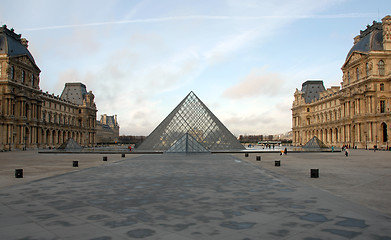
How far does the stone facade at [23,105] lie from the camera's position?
45531mm

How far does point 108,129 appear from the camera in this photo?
5246 inches

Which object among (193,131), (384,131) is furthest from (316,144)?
(193,131)

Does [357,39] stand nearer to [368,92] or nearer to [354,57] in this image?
[354,57]

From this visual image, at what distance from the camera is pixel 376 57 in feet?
155

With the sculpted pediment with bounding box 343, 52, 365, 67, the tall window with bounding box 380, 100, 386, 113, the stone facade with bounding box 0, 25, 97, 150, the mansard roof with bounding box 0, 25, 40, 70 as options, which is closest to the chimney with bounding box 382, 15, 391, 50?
the sculpted pediment with bounding box 343, 52, 365, 67

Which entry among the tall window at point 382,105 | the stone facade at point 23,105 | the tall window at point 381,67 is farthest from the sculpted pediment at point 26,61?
the tall window at point 382,105

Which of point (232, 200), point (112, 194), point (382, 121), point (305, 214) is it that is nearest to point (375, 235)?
point (305, 214)

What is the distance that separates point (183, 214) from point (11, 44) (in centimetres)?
5558

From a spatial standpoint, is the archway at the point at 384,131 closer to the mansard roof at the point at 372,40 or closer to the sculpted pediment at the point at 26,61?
the mansard roof at the point at 372,40

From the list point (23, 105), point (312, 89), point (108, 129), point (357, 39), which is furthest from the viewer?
point (108, 129)

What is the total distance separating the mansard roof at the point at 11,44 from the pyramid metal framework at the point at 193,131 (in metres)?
30.7

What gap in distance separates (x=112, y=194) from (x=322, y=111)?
7230cm

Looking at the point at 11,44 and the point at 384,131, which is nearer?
the point at 384,131

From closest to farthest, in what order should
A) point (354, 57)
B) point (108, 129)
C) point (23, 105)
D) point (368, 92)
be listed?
point (368, 92), point (23, 105), point (354, 57), point (108, 129)
